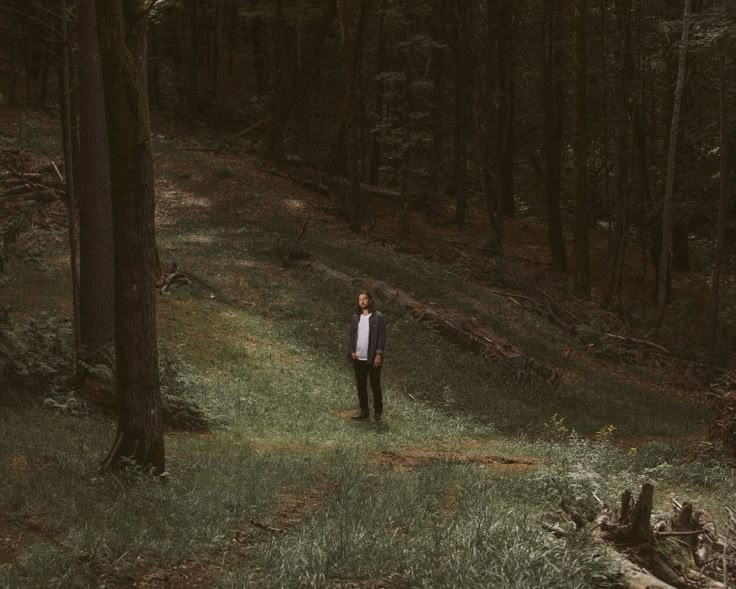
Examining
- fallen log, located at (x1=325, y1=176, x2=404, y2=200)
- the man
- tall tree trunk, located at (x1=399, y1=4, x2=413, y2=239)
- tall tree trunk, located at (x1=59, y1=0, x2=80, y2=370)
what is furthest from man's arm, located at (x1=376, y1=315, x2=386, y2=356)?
fallen log, located at (x1=325, y1=176, x2=404, y2=200)

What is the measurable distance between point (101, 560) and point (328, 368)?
486 inches

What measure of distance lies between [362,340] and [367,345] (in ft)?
0.45

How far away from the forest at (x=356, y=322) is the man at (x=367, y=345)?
5cm

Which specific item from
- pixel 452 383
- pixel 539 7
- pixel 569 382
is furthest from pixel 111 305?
pixel 539 7

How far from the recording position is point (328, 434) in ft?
45.9

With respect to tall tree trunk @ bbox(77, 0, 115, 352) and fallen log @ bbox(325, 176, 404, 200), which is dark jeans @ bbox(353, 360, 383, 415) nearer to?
tall tree trunk @ bbox(77, 0, 115, 352)

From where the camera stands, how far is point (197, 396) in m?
14.7

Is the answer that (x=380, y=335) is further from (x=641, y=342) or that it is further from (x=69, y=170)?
(x=641, y=342)

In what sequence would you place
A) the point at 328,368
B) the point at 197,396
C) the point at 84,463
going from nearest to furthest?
the point at 84,463 < the point at 197,396 < the point at 328,368

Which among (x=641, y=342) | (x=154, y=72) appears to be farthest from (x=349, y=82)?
(x=154, y=72)

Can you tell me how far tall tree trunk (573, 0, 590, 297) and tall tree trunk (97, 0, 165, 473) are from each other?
22.2 m

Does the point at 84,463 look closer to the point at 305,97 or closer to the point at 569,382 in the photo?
the point at 569,382

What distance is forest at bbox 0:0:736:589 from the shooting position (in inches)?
285

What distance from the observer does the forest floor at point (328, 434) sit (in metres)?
6.70
